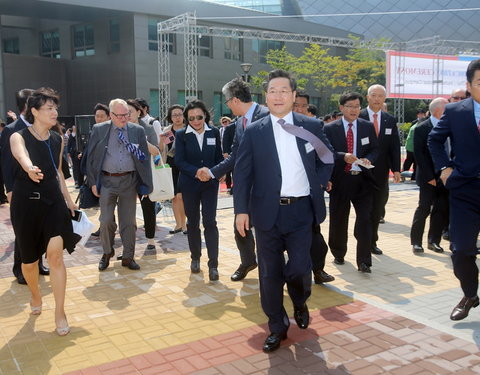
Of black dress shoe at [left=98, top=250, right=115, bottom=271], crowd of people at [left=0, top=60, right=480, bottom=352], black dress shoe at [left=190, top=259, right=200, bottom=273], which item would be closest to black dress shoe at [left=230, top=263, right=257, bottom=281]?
crowd of people at [left=0, top=60, right=480, bottom=352]

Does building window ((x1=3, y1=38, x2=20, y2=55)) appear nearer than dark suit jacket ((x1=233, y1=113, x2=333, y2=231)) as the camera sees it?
No

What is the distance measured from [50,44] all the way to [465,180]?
4058cm

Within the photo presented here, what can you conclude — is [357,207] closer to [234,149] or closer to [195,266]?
[234,149]

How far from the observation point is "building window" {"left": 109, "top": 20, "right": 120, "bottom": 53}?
35656mm

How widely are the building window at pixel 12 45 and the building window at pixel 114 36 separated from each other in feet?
33.4

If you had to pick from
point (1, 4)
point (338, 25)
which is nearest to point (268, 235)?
point (1, 4)

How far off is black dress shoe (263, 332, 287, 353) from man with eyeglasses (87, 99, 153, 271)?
2.86m

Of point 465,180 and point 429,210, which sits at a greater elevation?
point 465,180

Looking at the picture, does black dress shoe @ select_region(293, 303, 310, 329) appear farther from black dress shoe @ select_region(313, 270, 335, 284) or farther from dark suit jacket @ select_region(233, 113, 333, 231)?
black dress shoe @ select_region(313, 270, 335, 284)

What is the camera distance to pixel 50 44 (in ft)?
131

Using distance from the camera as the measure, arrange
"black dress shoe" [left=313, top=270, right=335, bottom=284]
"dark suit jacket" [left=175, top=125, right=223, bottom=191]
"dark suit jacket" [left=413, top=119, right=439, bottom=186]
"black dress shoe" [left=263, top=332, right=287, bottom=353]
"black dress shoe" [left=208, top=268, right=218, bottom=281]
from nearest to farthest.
Answer: "black dress shoe" [left=263, top=332, right=287, bottom=353], "black dress shoe" [left=313, top=270, right=335, bottom=284], "black dress shoe" [left=208, top=268, right=218, bottom=281], "dark suit jacket" [left=175, top=125, right=223, bottom=191], "dark suit jacket" [left=413, top=119, right=439, bottom=186]

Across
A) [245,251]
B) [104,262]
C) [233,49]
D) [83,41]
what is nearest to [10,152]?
[104,262]

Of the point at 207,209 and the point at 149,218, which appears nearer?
the point at 207,209

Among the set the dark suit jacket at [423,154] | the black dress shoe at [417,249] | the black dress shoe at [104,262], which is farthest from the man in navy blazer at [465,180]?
the black dress shoe at [104,262]
